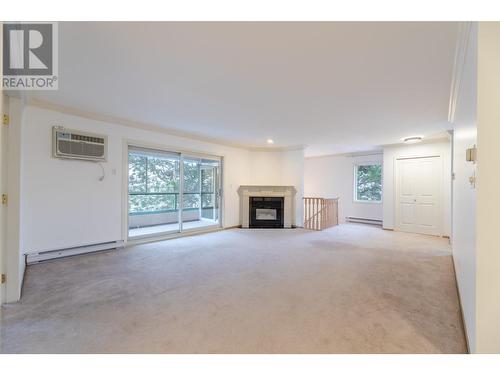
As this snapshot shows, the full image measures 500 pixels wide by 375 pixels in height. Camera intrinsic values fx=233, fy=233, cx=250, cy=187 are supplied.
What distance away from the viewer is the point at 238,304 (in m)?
2.31

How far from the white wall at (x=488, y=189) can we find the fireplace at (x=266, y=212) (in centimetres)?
537

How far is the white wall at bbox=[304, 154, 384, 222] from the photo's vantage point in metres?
7.55

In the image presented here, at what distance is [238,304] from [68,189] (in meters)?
3.28

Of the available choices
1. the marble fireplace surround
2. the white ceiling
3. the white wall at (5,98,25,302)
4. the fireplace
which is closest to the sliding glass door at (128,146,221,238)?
the marble fireplace surround

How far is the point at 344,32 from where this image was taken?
1.79 metres

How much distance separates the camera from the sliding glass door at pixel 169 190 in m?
5.81

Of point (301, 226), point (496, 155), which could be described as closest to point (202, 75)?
point (496, 155)

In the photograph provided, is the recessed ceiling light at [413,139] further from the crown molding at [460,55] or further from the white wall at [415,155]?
the crown molding at [460,55]

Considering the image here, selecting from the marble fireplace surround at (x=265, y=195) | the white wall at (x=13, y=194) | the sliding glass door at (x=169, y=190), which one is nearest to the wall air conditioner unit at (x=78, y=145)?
the white wall at (x=13, y=194)

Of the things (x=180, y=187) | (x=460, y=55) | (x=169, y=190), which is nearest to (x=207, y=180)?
(x=169, y=190)

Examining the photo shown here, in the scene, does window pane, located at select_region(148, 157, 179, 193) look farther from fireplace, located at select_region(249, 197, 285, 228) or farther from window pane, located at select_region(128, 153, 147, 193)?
fireplace, located at select_region(249, 197, 285, 228)
